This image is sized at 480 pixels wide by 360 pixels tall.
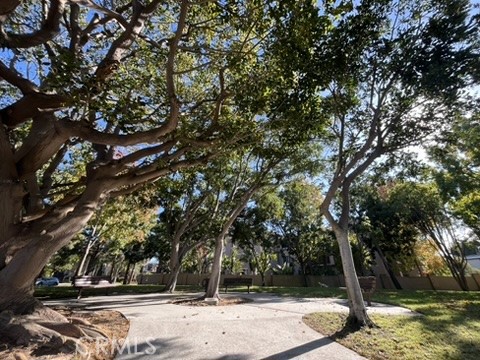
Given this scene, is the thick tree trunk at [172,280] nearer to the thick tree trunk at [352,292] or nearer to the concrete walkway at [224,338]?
the concrete walkway at [224,338]

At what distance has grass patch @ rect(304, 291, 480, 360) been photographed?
520 centimetres

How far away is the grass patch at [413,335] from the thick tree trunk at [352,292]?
0.95 feet

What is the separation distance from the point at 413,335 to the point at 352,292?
5.04ft

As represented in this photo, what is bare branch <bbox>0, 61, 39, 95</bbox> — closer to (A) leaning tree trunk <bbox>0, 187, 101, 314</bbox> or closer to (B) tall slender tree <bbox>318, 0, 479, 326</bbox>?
(A) leaning tree trunk <bbox>0, 187, 101, 314</bbox>

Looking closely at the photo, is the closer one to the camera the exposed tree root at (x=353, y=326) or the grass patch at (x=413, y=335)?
the grass patch at (x=413, y=335)

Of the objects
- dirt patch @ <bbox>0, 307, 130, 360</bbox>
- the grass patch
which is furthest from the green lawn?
Answer: dirt patch @ <bbox>0, 307, 130, 360</bbox>

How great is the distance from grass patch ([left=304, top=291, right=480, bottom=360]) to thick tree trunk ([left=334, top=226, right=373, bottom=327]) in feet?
0.95

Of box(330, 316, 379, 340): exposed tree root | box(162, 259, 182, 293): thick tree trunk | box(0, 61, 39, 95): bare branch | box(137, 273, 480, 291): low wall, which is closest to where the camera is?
box(330, 316, 379, 340): exposed tree root

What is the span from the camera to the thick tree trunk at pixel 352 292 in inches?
258

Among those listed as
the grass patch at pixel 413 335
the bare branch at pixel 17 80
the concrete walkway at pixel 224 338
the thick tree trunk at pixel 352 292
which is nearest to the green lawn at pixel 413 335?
Answer: the grass patch at pixel 413 335

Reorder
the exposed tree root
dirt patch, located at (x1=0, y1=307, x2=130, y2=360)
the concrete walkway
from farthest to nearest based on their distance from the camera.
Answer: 1. the exposed tree root
2. the concrete walkway
3. dirt patch, located at (x1=0, y1=307, x2=130, y2=360)

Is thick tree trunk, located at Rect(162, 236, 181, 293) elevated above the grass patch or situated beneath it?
elevated above

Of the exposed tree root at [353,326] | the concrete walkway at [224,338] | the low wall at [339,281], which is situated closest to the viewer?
the concrete walkway at [224,338]

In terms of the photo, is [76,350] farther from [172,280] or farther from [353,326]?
[172,280]
